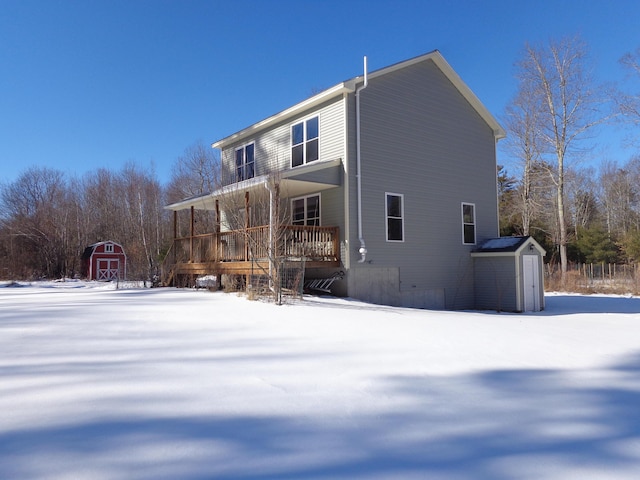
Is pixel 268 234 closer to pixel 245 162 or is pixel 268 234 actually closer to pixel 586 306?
pixel 245 162

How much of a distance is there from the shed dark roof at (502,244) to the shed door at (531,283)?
1.64 feet

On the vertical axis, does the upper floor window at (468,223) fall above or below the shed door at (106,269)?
above

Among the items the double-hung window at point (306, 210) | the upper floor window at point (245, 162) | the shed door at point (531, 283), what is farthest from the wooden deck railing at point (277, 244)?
the shed door at point (531, 283)

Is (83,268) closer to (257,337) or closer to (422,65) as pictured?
(422,65)

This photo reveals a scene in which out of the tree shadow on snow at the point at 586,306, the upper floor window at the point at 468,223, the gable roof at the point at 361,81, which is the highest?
the gable roof at the point at 361,81

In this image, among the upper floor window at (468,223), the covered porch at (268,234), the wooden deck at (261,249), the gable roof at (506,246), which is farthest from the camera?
the upper floor window at (468,223)

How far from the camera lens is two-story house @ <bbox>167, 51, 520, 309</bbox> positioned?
13.2 metres

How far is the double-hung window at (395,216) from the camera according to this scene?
14312mm

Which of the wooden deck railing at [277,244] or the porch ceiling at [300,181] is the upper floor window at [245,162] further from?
the wooden deck railing at [277,244]

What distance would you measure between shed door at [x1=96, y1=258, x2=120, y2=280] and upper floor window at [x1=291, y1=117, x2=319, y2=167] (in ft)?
60.5

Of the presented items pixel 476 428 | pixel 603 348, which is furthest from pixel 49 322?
pixel 603 348

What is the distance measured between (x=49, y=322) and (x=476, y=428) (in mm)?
6427

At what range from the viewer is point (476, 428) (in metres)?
3.14

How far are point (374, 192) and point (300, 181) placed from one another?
99.3 inches
